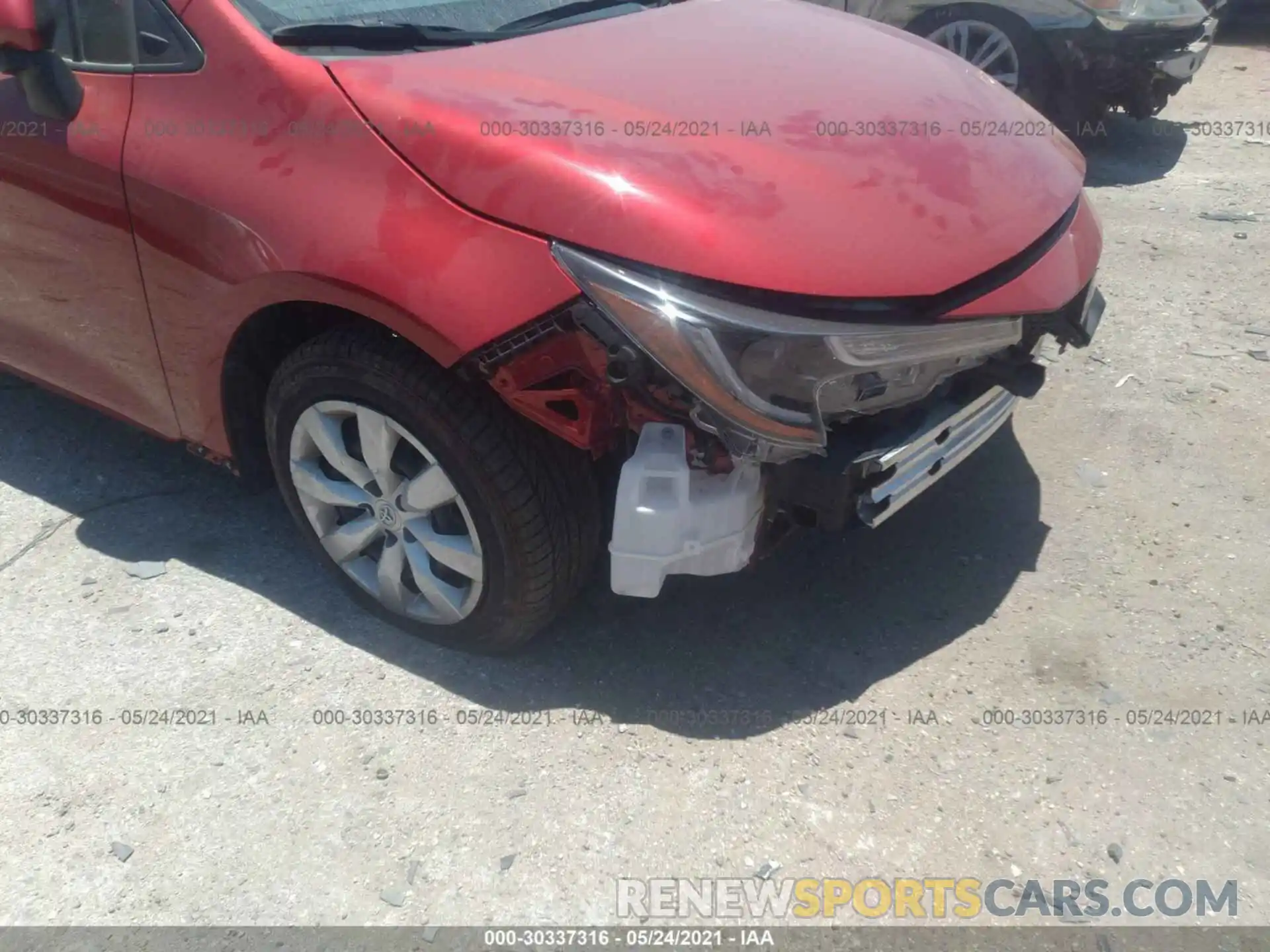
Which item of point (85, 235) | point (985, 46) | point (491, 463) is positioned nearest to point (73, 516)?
point (85, 235)

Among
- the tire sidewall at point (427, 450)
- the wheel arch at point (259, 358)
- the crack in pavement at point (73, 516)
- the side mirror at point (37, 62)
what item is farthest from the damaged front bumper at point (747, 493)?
the crack in pavement at point (73, 516)

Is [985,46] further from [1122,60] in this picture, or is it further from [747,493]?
[747,493]

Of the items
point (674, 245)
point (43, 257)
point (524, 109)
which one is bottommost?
point (43, 257)

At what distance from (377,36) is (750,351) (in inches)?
49.8

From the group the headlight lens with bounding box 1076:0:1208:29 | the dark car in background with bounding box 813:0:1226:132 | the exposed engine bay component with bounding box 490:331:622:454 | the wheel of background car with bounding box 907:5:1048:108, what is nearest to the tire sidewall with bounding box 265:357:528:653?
the exposed engine bay component with bounding box 490:331:622:454

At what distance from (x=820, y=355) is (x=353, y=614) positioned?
148cm

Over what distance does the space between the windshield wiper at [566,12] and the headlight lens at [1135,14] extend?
3.96 meters

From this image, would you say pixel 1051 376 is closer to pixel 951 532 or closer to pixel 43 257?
pixel 951 532

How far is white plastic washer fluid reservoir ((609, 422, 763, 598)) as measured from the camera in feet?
7.09

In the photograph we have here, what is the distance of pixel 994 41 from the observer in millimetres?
6289

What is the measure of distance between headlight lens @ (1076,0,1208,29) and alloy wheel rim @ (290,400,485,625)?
212 inches

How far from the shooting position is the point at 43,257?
111 inches

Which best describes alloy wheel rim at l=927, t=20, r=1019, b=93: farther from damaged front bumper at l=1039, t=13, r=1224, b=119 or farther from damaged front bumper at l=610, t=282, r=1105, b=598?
damaged front bumper at l=610, t=282, r=1105, b=598

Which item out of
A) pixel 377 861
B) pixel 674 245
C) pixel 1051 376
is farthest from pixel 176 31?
pixel 1051 376
